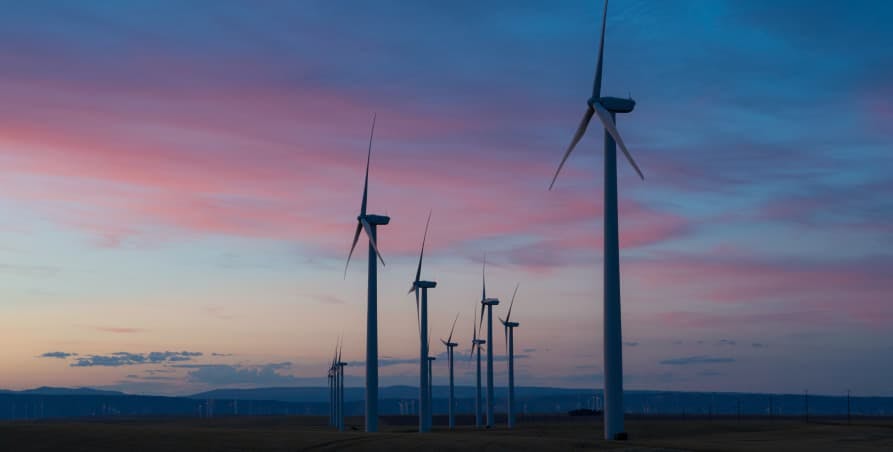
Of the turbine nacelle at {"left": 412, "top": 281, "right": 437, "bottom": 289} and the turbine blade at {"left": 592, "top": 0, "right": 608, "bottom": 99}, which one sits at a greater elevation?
the turbine blade at {"left": 592, "top": 0, "right": 608, "bottom": 99}

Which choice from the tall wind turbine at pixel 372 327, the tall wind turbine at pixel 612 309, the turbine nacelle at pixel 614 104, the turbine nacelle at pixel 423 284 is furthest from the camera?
the turbine nacelle at pixel 423 284

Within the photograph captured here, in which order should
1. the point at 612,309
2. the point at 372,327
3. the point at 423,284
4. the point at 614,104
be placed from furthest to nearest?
the point at 423,284 < the point at 372,327 < the point at 614,104 < the point at 612,309

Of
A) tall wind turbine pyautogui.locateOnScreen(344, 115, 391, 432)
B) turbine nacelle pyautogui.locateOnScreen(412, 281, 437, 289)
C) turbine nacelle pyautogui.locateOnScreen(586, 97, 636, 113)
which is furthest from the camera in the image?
turbine nacelle pyautogui.locateOnScreen(412, 281, 437, 289)

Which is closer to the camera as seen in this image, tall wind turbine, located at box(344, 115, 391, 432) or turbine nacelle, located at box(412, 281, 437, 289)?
tall wind turbine, located at box(344, 115, 391, 432)

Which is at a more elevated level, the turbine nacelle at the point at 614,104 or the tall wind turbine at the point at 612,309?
the turbine nacelle at the point at 614,104

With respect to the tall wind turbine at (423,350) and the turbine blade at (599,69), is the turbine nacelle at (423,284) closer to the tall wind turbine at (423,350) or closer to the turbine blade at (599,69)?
the tall wind turbine at (423,350)

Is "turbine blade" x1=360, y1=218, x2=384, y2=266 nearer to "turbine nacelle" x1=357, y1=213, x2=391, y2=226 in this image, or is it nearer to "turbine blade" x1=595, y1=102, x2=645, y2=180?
"turbine nacelle" x1=357, y1=213, x2=391, y2=226

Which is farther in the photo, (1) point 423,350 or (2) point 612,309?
(1) point 423,350

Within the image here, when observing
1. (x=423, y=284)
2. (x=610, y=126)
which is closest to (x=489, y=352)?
(x=423, y=284)

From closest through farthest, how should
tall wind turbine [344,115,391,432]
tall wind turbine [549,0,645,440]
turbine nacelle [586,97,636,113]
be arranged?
tall wind turbine [549,0,645,440] → turbine nacelle [586,97,636,113] → tall wind turbine [344,115,391,432]

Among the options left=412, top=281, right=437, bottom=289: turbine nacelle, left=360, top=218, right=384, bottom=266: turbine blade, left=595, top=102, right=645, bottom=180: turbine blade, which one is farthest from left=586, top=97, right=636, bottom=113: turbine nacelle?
left=412, top=281, right=437, bottom=289: turbine nacelle

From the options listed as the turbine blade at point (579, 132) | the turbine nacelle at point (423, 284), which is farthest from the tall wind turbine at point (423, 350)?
the turbine blade at point (579, 132)

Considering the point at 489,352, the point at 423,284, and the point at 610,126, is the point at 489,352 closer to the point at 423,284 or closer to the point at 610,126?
the point at 423,284

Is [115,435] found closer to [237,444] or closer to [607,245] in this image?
[237,444]
